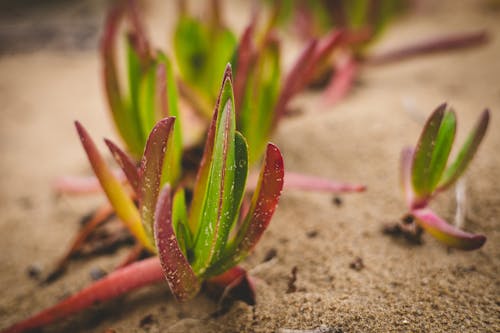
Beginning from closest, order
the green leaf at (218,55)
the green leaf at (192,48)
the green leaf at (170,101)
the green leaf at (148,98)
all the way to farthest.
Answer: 1. the green leaf at (170,101)
2. the green leaf at (148,98)
3. the green leaf at (218,55)
4. the green leaf at (192,48)

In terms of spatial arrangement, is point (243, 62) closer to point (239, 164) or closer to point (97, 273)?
point (239, 164)

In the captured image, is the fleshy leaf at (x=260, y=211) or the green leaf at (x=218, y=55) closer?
the fleshy leaf at (x=260, y=211)

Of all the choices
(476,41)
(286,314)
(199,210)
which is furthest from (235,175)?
(476,41)

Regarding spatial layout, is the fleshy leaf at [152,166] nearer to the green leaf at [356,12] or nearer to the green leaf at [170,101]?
the green leaf at [170,101]

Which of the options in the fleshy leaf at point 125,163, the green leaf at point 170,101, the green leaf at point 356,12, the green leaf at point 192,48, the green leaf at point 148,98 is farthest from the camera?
the green leaf at point 356,12

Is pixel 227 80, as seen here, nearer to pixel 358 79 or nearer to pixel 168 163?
pixel 168 163

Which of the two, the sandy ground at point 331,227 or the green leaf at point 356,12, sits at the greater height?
the green leaf at point 356,12

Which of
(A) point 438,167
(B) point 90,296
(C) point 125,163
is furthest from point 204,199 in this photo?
(A) point 438,167

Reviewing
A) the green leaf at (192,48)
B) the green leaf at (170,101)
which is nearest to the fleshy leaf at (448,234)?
the green leaf at (170,101)
